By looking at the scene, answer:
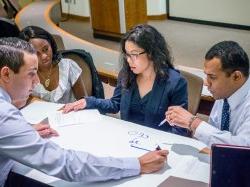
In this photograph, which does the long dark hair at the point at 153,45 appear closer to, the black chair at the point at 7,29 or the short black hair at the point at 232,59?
the short black hair at the point at 232,59

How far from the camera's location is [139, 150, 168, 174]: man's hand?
1.88 m

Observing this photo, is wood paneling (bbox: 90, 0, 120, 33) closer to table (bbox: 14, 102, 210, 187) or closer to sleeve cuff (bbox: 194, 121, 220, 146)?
table (bbox: 14, 102, 210, 187)

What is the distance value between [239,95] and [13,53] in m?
1.05

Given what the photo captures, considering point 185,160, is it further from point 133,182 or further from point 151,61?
point 151,61

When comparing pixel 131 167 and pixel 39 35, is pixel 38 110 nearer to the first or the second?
pixel 39 35

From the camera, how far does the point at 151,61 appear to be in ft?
8.13

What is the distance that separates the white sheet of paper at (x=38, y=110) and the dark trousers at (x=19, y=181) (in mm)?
589

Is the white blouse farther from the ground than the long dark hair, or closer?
closer

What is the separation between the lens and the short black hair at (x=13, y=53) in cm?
179

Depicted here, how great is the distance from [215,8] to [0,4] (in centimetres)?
317

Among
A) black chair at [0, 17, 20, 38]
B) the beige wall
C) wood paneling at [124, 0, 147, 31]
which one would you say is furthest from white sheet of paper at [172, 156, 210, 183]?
the beige wall

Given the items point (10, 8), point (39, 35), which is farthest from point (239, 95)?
point (10, 8)

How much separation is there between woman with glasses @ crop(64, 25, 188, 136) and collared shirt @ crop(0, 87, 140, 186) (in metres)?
0.75

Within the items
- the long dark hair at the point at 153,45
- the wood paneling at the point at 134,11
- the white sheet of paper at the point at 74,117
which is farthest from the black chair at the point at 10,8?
the long dark hair at the point at 153,45
